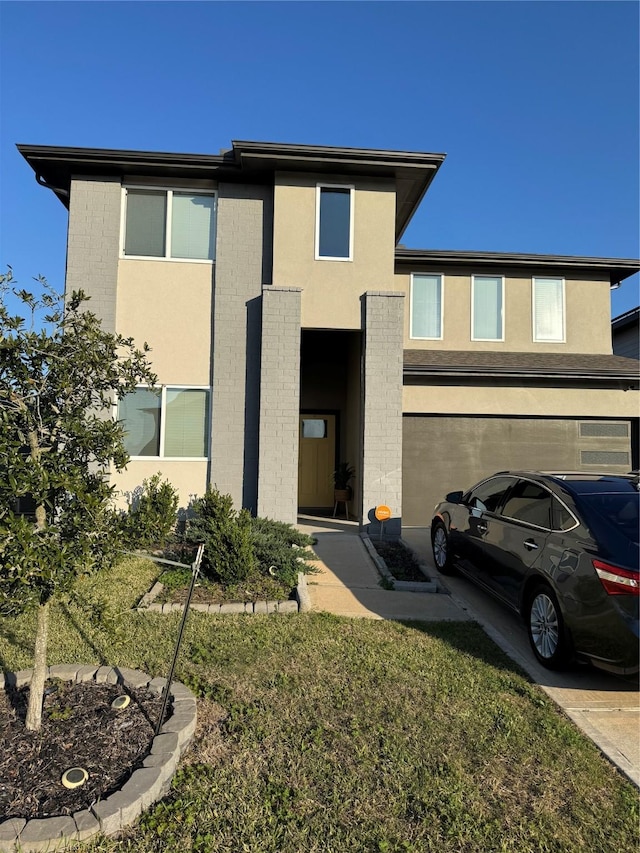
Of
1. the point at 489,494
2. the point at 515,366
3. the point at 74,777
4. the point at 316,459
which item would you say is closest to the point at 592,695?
the point at 489,494

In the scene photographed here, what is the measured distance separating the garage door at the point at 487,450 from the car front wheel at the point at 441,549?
3106 mm

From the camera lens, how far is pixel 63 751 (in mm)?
3092

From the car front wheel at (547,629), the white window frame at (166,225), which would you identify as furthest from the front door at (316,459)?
the car front wheel at (547,629)

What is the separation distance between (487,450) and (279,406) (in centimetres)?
462

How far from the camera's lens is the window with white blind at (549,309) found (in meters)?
12.7

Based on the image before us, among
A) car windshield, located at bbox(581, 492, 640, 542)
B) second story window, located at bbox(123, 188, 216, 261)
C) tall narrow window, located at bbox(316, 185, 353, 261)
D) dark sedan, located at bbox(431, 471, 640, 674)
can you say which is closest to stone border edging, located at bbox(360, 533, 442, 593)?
dark sedan, located at bbox(431, 471, 640, 674)

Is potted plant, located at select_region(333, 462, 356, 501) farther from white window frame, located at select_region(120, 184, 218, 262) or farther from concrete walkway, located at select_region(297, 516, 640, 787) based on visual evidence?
white window frame, located at select_region(120, 184, 218, 262)

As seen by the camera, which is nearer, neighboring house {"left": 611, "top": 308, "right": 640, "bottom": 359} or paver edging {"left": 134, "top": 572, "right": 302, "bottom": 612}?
paver edging {"left": 134, "top": 572, "right": 302, "bottom": 612}

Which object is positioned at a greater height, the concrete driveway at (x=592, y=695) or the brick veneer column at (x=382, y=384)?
the brick veneer column at (x=382, y=384)

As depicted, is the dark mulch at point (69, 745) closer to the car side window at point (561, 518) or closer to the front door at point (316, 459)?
the car side window at point (561, 518)

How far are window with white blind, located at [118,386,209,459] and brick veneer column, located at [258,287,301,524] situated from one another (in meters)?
1.22

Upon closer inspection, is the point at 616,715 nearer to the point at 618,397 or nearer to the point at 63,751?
the point at 63,751

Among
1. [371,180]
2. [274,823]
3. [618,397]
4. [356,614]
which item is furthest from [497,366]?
[274,823]

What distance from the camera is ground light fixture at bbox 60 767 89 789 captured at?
280 centimetres
